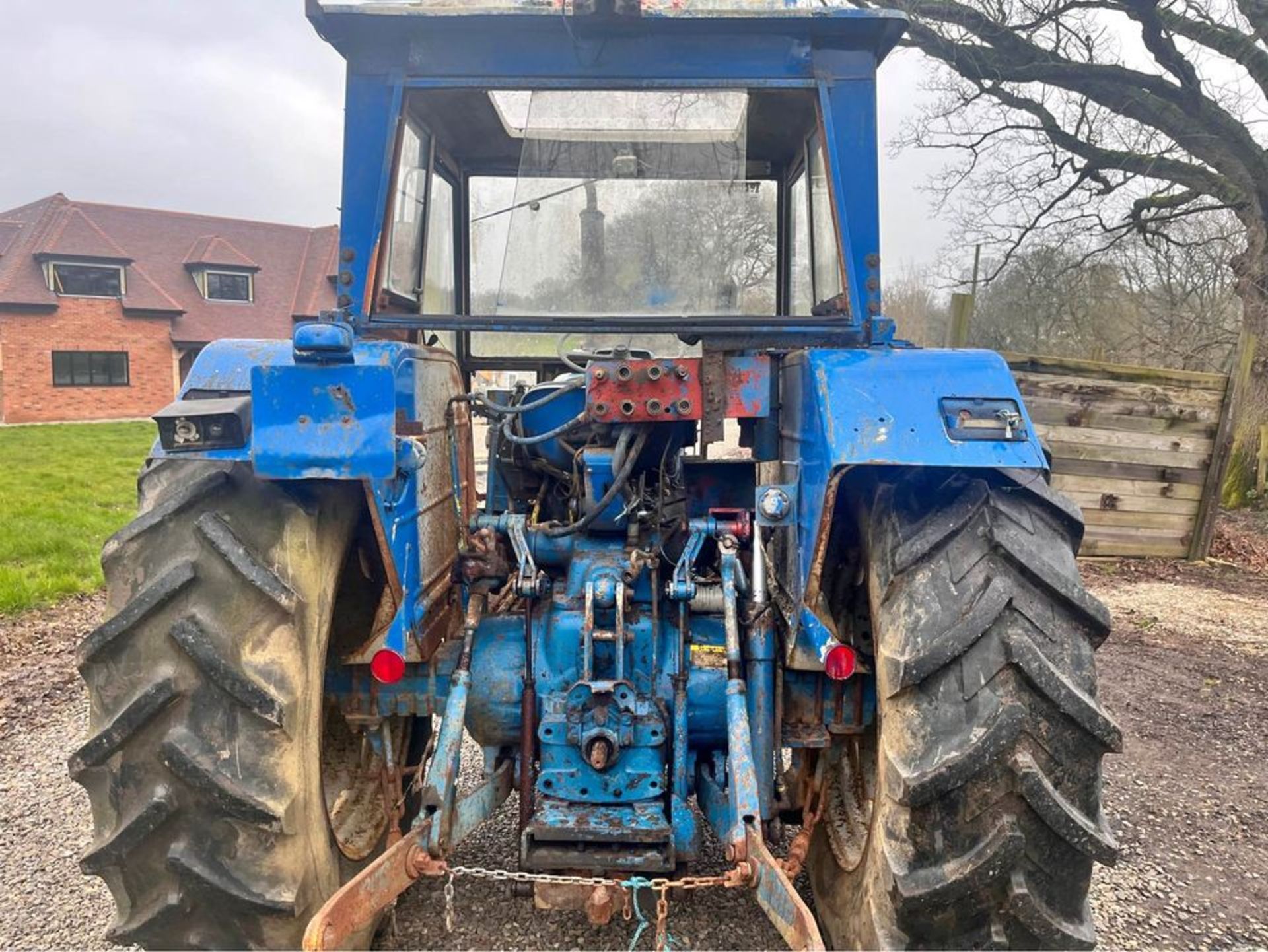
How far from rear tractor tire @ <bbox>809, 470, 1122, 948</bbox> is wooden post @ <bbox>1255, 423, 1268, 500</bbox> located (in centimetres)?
1066

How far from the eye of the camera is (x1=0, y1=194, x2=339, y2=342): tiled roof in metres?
26.8

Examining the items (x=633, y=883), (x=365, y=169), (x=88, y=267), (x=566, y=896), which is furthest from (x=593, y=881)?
(x=88, y=267)

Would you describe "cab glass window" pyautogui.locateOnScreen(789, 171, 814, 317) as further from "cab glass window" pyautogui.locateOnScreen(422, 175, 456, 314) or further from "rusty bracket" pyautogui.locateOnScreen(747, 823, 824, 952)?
"rusty bracket" pyautogui.locateOnScreen(747, 823, 824, 952)

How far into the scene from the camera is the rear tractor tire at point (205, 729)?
1.87 metres

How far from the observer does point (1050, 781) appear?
6.09 feet

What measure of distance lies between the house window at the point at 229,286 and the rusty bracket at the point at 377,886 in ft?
103

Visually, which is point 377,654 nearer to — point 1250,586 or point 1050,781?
point 1050,781

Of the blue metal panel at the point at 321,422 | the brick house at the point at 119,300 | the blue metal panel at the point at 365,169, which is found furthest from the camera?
the brick house at the point at 119,300

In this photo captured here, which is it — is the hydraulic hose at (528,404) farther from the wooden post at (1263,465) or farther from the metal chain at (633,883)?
the wooden post at (1263,465)

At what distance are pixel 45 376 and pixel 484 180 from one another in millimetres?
27843

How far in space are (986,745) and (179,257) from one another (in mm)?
33789

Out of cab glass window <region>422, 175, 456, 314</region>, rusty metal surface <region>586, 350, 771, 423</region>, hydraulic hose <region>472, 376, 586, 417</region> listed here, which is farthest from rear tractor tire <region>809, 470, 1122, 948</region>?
cab glass window <region>422, 175, 456, 314</region>

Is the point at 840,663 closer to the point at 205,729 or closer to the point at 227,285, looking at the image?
the point at 205,729

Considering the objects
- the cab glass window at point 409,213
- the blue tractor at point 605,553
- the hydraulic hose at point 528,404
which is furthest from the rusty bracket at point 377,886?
the cab glass window at point 409,213
